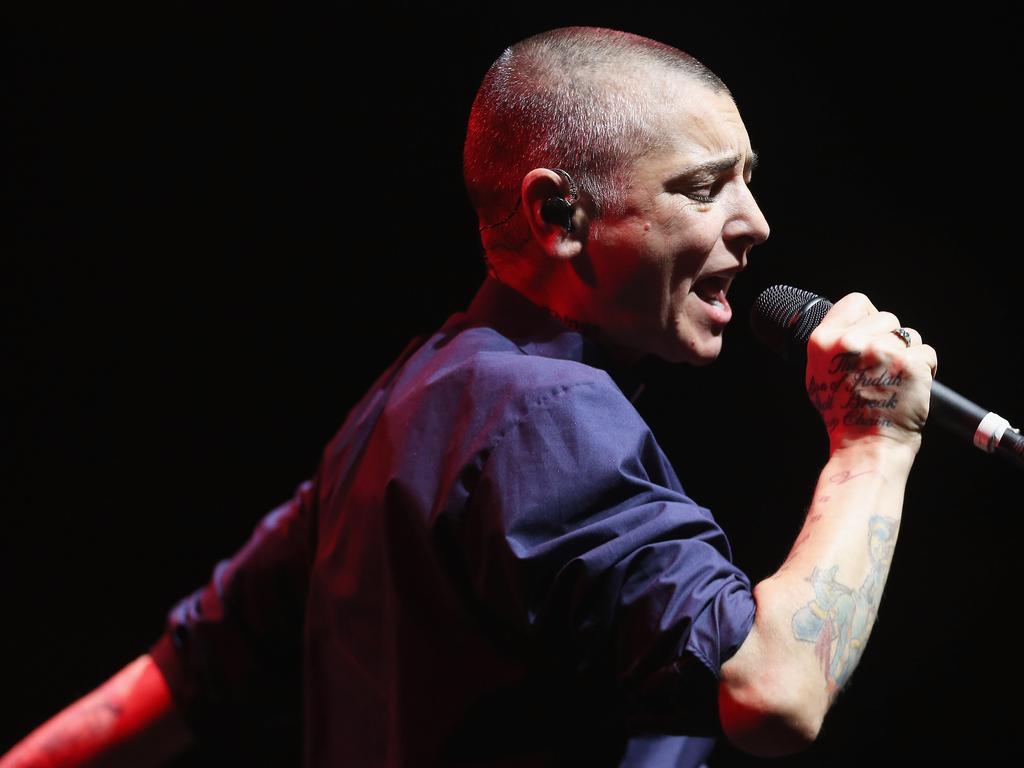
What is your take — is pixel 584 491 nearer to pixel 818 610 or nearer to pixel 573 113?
pixel 818 610

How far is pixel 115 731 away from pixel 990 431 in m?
1.31

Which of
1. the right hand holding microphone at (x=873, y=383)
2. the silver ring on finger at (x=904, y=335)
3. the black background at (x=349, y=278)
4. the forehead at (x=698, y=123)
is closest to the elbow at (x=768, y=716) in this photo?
the right hand holding microphone at (x=873, y=383)

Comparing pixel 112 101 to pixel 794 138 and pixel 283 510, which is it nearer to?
pixel 283 510

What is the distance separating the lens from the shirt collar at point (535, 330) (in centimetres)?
119

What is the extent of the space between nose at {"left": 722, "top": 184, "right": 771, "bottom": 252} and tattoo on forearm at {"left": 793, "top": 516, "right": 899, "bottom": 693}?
1.32 feet

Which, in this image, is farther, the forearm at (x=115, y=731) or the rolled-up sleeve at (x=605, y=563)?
the forearm at (x=115, y=731)

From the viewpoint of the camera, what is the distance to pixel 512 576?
3.14 ft

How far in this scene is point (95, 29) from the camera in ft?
6.34

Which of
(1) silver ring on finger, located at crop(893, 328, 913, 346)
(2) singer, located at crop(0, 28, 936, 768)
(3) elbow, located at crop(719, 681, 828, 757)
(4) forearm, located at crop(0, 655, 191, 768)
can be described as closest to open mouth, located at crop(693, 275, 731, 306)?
(2) singer, located at crop(0, 28, 936, 768)

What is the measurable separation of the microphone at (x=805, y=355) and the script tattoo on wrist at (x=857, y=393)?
0.08 m

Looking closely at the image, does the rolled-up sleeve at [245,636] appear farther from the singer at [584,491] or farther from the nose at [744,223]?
the nose at [744,223]

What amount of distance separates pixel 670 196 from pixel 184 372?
130cm

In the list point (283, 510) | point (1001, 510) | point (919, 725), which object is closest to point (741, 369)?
point (1001, 510)

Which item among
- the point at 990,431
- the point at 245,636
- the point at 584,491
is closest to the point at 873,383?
the point at 990,431
